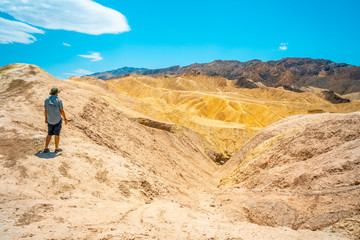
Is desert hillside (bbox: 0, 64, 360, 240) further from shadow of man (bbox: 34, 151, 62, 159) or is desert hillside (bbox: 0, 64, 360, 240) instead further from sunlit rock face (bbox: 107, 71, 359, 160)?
sunlit rock face (bbox: 107, 71, 359, 160)

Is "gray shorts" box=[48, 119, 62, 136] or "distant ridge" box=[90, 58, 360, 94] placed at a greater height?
"distant ridge" box=[90, 58, 360, 94]

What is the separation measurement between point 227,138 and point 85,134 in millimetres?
16450

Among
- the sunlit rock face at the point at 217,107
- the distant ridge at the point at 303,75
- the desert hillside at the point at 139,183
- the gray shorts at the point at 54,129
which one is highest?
the distant ridge at the point at 303,75

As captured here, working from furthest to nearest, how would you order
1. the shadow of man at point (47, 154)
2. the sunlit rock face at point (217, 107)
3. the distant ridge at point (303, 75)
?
1. the distant ridge at point (303, 75)
2. the sunlit rock face at point (217, 107)
3. the shadow of man at point (47, 154)

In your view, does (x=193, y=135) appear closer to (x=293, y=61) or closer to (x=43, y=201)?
(x=43, y=201)

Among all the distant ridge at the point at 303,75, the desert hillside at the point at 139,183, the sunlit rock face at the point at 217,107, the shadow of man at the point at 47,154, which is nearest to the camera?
the desert hillside at the point at 139,183

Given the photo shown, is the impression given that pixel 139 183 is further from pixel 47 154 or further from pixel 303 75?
pixel 303 75

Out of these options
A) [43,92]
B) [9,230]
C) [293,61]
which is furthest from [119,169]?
[293,61]

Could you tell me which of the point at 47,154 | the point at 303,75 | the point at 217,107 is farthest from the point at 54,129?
the point at 303,75

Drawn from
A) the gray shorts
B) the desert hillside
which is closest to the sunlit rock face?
the desert hillside

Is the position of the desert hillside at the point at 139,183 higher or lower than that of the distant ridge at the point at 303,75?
lower

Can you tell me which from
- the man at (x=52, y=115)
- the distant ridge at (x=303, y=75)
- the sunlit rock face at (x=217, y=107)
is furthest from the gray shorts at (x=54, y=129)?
the distant ridge at (x=303, y=75)

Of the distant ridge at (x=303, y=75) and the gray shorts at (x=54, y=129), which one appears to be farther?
the distant ridge at (x=303, y=75)

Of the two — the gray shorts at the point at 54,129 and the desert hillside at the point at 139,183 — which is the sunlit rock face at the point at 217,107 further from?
the gray shorts at the point at 54,129
